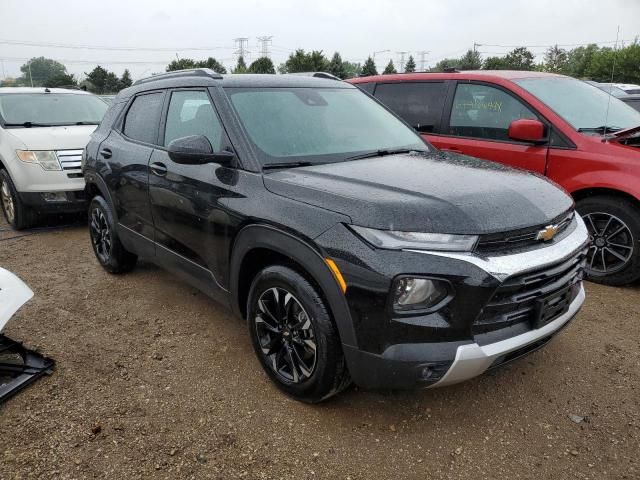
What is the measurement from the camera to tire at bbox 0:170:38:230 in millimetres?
6199

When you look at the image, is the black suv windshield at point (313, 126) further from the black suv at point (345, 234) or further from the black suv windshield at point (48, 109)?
the black suv windshield at point (48, 109)

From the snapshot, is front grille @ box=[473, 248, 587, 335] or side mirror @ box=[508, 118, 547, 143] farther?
side mirror @ box=[508, 118, 547, 143]

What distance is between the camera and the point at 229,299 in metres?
3.09

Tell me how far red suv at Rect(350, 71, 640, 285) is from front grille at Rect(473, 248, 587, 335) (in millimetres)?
1960

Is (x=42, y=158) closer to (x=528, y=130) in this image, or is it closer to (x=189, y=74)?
(x=189, y=74)

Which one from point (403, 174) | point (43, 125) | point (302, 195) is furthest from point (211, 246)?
point (43, 125)

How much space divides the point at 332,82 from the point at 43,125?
474 centimetres

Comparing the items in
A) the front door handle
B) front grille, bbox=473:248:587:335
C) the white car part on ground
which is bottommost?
the white car part on ground

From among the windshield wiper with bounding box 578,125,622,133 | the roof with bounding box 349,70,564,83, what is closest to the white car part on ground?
the roof with bounding box 349,70,564,83

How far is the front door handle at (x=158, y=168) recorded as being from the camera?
3.51 m

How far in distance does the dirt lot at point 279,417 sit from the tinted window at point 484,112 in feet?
6.37

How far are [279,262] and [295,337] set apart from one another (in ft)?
1.34

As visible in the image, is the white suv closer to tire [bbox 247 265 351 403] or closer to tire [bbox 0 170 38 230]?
tire [bbox 0 170 38 230]

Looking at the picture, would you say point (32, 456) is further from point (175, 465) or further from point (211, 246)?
point (211, 246)
